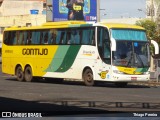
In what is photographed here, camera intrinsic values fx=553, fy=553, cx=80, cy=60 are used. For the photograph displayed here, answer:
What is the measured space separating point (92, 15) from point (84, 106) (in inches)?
1637

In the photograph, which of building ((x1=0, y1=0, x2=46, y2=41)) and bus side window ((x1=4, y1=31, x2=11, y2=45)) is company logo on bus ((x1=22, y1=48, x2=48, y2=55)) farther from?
building ((x1=0, y1=0, x2=46, y2=41))

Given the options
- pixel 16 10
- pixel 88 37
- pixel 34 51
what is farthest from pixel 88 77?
pixel 16 10

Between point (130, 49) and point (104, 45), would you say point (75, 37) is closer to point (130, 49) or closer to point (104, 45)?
point (104, 45)

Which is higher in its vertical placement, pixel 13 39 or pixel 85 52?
pixel 13 39

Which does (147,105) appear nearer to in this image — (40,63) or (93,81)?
(93,81)

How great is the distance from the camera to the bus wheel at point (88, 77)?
28969mm

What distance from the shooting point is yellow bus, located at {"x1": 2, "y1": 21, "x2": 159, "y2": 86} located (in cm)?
2805

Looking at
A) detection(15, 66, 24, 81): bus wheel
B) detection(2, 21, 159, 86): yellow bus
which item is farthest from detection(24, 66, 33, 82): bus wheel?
detection(15, 66, 24, 81): bus wheel

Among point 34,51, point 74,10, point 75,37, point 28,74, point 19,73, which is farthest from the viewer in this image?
point 74,10

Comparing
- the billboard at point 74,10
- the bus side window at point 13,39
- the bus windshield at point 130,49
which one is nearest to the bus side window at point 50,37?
the bus side window at point 13,39

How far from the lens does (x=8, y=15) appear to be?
96.1 metres

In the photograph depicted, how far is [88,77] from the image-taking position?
95.9 feet

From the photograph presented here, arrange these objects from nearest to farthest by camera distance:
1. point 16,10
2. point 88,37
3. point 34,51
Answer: point 88,37 < point 34,51 < point 16,10

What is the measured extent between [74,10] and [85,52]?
92.9 feet
